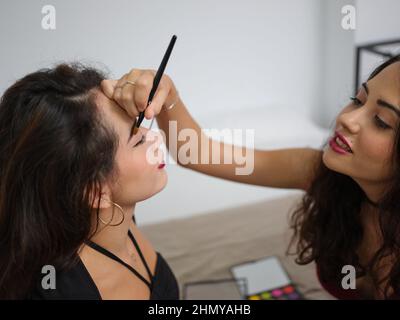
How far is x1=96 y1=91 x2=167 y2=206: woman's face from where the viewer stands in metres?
0.67

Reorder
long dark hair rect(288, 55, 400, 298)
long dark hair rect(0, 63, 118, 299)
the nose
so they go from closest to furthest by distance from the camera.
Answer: long dark hair rect(0, 63, 118, 299) < the nose < long dark hair rect(288, 55, 400, 298)

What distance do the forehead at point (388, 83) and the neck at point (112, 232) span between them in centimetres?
50

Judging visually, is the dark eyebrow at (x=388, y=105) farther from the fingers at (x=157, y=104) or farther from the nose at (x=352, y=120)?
the fingers at (x=157, y=104)

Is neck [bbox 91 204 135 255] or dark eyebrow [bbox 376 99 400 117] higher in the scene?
dark eyebrow [bbox 376 99 400 117]

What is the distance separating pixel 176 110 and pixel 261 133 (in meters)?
0.78

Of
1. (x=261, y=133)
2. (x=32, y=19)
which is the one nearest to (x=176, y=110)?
(x=32, y=19)

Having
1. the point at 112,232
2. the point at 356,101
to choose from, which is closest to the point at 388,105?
the point at 356,101

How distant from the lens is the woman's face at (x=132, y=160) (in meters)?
0.67

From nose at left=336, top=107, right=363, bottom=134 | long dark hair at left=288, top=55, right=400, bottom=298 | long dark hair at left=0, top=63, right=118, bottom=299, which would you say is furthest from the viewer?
long dark hair at left=288, top=55, right=400, bottom=298

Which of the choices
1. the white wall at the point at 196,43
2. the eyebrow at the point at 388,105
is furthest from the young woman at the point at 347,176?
the white wall at the point at 196,43

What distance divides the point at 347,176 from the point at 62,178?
636 millimetres

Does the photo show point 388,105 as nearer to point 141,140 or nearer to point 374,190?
point 374,190

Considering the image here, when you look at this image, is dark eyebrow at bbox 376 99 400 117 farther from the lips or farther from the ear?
the ear

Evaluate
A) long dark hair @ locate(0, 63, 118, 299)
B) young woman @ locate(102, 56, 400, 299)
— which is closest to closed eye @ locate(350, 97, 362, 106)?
young woman @ locate(102, 56, 400, 299)
